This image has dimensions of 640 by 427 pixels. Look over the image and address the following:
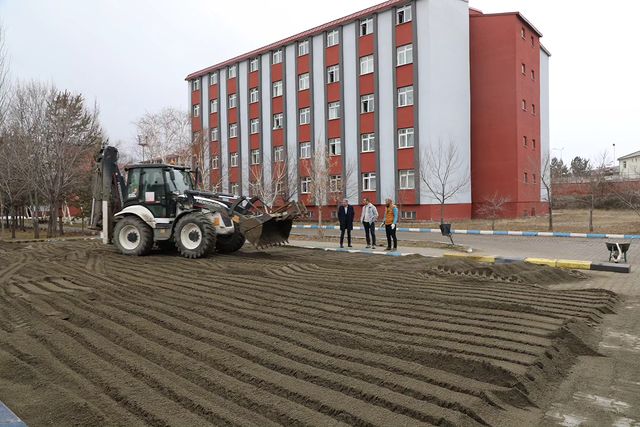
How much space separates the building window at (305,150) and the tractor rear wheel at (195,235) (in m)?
24.9

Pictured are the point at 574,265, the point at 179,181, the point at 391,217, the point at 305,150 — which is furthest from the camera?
the point at 305,150

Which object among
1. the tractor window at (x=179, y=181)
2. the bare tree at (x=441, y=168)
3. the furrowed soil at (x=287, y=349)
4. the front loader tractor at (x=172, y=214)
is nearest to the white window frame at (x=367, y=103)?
the bare tree at (x=441, y=168)

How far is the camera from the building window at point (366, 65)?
3381 cm

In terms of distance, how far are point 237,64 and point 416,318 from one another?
1601 inches

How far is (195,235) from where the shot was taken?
1284 centimetres

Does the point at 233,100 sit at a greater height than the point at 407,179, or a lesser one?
greater

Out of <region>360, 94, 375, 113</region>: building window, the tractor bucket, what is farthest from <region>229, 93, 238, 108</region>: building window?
the tractor bucket

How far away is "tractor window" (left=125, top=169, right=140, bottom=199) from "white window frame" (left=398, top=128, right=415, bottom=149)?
21.1 meters

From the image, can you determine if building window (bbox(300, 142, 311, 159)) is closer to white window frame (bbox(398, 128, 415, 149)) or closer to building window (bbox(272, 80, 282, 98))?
building window (bbox(272, 80, 282, 98))

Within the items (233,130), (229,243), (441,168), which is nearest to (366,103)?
(441,168)

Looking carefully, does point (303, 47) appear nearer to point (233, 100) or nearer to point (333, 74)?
point (333, 74)

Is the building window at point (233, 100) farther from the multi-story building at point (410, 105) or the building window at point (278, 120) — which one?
the multi-story building at point (410, 105)

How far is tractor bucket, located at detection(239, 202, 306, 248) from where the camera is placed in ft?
40.5

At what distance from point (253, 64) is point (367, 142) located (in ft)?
45.7
